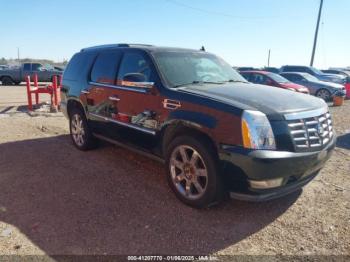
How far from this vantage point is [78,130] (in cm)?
596

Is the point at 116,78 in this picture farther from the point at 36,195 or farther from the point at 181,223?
the point at 181,223

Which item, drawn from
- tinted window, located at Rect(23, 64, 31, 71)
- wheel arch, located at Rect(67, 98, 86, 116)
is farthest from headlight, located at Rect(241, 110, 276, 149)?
tinted window, located at Rect(23, 64, 31, 71)

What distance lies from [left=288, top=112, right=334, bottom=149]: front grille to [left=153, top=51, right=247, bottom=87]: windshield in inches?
58.6

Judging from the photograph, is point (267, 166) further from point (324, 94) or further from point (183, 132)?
point (324, 94)

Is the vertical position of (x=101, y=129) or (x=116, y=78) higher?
(x=116, y=78)

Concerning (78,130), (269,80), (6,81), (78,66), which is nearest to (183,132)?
(78,130)

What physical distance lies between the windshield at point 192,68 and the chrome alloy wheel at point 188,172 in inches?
35.6

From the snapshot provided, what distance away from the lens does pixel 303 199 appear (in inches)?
154

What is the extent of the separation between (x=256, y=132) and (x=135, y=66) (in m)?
2.18

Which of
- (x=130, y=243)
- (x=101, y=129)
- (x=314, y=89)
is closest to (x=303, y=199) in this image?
(x=130, y=243)

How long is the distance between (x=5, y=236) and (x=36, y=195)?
93cm

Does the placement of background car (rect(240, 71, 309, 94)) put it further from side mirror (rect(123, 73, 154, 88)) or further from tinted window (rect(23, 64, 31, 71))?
tinted window (rect(23, 64, 31, 71))

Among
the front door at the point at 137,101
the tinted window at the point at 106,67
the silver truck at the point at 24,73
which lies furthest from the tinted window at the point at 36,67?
the front door at the point at 137,101

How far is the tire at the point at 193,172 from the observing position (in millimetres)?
3312
